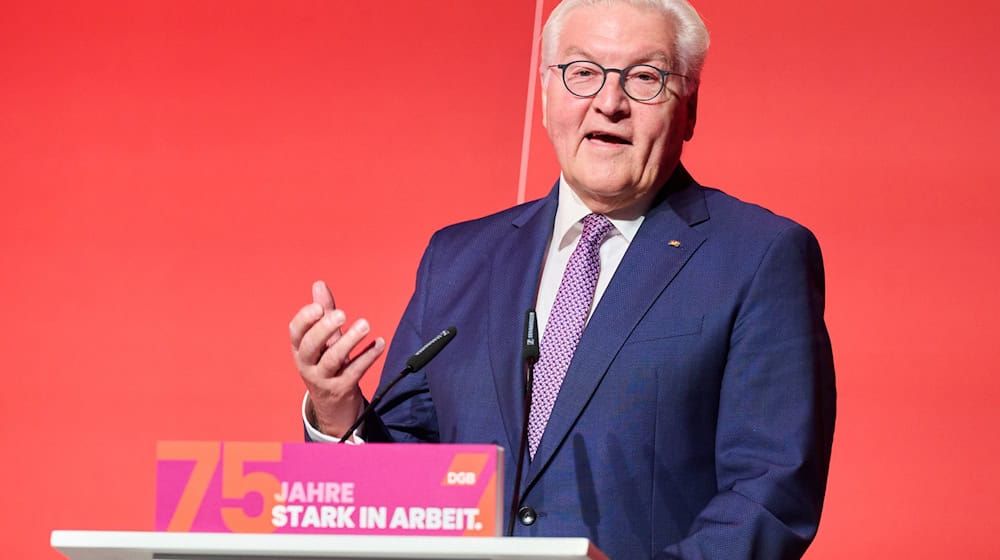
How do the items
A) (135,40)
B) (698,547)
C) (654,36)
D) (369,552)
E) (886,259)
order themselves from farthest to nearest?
1. (135,40)
2. (886,259)
3. (654,36)
4. (698,547)
5. (369,552)

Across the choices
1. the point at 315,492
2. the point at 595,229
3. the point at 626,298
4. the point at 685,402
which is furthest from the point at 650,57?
the point at 315,492

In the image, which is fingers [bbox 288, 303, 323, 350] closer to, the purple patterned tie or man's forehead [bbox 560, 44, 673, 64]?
the purple patterned tie

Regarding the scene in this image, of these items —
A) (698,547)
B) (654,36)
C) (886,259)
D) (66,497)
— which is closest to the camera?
(698,547)

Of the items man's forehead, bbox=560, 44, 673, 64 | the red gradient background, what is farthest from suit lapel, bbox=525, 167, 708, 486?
the red gradient background

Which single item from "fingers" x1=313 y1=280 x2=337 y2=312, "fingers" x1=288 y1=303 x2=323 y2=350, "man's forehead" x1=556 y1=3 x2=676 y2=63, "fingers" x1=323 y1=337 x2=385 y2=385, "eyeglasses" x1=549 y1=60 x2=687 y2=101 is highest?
"man's forehead" x1=556 y1=3 x2=676 y2=63

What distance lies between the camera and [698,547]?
5.53 feet

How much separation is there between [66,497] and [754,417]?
1.78m

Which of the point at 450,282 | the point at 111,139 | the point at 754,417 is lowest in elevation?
the point at 754,417

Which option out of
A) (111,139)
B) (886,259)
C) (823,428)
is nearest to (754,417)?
(823,428)

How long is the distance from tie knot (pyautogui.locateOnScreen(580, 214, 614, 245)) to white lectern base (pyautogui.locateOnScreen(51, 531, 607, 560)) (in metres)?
0.90

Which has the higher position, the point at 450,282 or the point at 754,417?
the point at 450,282

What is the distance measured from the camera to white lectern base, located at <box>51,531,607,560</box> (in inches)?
45.9

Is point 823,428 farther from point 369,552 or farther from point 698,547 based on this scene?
point 369,552

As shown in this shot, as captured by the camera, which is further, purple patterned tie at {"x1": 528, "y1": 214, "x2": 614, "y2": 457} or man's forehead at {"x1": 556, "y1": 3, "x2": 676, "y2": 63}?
man's forehead at {"x1": 556, "y1": 3, "x2": 676, "y2": 63}
